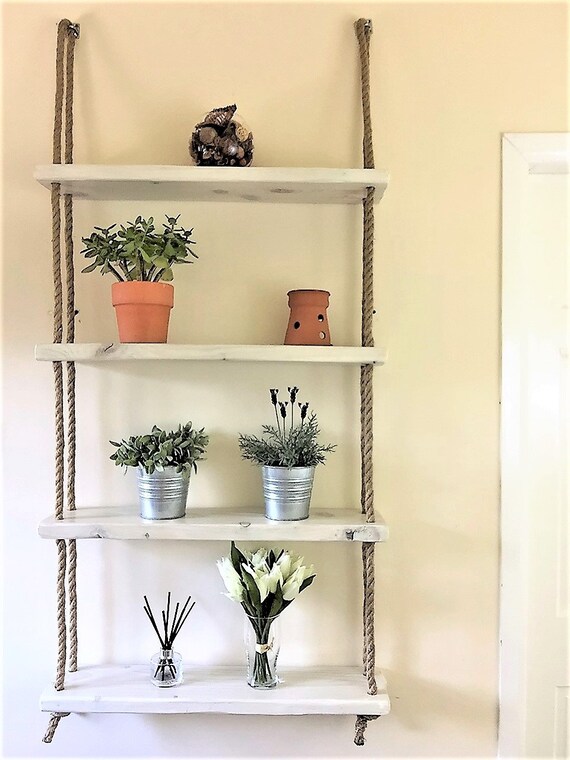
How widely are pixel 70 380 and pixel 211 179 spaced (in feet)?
1.53

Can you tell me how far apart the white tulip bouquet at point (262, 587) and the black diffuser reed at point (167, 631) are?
137 mm

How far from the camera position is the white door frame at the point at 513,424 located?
1.33m

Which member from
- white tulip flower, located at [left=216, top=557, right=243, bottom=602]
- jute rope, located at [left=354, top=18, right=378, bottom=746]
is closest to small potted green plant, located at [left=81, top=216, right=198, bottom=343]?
jute rope, located at [left=354, top=18, right=378, bottom=746]

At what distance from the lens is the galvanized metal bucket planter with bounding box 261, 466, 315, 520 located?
121 centimetres

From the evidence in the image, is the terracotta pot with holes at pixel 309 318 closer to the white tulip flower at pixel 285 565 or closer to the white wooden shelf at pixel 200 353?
the white wooden shelf at pixel 200 353

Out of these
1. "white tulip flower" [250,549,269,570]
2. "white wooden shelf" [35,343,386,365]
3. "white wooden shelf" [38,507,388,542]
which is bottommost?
"white tulip flower" [250,549,269,570]

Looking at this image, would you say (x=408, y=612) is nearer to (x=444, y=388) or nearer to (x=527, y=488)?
(x=527, y=488)

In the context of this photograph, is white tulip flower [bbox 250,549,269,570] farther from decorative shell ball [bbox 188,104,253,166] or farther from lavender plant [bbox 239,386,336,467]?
decorative shell ball [bbox 188,104,253,166]

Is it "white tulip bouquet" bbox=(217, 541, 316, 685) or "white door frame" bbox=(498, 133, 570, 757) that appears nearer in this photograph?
"white tulip bouquet" bbox=(217, 541, 316, 685)

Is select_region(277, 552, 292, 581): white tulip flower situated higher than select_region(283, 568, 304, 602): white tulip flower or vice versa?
select_region(277, 552, 292, 581): white tulip flower

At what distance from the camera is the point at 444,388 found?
4.42ft

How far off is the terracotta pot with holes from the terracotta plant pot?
24 cm

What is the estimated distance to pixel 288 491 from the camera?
1.21 metres

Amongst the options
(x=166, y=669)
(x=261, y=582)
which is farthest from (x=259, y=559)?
(x=166, y=669)
